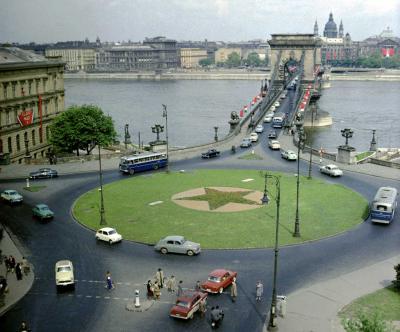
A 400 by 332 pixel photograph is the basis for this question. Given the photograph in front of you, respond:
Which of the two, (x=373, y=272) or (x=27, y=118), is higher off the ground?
(x=27, y=118)

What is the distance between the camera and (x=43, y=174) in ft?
208

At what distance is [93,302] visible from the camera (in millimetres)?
31953

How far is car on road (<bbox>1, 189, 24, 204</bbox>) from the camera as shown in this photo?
172 feet

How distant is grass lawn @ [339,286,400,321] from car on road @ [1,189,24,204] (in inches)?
1326

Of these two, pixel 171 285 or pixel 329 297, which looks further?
pixel 171 285

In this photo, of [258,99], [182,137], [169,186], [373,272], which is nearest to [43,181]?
[169,186]

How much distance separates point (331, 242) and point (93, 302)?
18.6m

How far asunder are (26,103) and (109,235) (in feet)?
142

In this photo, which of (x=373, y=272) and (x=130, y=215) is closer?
(x=373, y=272)

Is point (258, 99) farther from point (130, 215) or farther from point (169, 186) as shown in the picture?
point (130, 215)

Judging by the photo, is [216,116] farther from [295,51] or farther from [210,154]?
[210,154]

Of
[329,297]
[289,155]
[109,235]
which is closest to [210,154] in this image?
[289,155]

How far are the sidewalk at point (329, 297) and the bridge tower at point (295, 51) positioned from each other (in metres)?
136

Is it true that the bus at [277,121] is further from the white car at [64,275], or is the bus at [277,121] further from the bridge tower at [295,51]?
the white car at [64,275]
